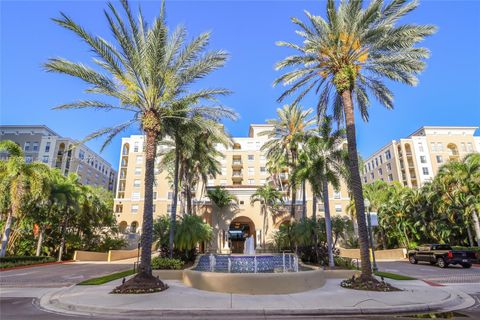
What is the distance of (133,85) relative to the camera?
47.9 feet

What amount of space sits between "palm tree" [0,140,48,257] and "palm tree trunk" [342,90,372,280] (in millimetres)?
24341

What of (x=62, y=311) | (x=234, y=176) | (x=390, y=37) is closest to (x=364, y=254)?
(x=390, y=37)

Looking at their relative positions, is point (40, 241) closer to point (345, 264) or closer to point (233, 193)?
point (233, 193)

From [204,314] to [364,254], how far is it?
28.8ft

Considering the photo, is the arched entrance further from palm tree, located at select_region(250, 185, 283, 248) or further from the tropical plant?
the tropical plant

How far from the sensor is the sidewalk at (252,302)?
9.50 m

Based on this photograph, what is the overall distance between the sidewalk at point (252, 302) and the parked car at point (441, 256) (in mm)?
12928

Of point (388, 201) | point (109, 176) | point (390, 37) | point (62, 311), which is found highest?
point (109, 176)

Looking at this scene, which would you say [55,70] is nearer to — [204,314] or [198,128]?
[198,128]

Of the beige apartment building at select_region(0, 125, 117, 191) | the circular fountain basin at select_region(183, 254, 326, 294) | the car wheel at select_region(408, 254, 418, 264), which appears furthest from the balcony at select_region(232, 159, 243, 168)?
the circular fountain basin at select_region(183, 254, 326, 294)

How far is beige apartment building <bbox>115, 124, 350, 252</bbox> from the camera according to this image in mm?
41125

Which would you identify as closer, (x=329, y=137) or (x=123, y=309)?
(x=123, y=309)

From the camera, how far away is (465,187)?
93.8 feet

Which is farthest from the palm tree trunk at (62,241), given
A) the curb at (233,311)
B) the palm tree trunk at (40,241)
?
the curb at (233,311)
